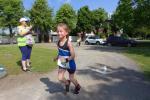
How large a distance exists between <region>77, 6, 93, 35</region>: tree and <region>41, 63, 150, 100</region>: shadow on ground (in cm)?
7764

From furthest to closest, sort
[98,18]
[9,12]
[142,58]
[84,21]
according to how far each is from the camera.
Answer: [98,18], [84,21], [9,12], [142,58]

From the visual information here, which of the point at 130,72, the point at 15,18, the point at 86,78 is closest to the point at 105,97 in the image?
the point at 86,78

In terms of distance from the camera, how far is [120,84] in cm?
1084

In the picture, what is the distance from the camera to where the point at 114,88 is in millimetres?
10125

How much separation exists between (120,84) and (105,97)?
202 cm

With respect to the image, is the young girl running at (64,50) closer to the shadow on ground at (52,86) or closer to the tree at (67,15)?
the shadow on ground at (52,86)

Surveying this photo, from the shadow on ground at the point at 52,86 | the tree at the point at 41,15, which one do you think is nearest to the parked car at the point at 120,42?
the tree at the point at 41,15

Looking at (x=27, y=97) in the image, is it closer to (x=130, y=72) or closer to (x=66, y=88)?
(x=66, y=88)

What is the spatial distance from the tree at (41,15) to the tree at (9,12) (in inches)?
213

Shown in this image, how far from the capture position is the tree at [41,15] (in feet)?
253

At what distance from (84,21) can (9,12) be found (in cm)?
2512

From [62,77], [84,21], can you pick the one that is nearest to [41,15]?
[84,21]

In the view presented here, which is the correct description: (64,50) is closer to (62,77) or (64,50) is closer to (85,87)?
(62,77)

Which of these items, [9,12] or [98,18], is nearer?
[9,12]
